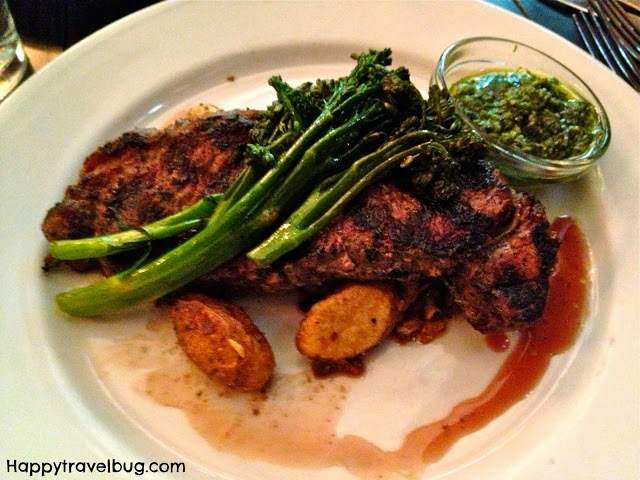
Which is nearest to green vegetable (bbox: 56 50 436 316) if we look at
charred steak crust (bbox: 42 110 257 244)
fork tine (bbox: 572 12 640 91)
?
charred steak crust (bbox: 42 110 257 244)

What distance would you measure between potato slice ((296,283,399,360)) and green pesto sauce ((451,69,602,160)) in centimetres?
111

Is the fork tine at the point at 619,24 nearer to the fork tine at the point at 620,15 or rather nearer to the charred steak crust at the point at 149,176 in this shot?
the fork tine at the point at 620,15

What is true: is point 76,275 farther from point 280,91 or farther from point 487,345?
point 487,345

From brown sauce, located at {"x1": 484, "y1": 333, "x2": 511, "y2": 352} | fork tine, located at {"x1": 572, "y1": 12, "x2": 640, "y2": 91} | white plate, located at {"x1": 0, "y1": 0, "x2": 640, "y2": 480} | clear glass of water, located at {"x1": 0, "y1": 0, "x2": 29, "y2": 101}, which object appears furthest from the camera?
fork tine, located at {"x1": 572, "y1": 12, "x2": 640, "y2": 91}

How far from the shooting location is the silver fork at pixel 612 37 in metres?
3.42

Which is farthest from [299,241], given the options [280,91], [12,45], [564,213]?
[12,45]

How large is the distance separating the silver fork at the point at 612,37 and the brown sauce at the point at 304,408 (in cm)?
183

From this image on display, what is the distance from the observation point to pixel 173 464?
2.16 m

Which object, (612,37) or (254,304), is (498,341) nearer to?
(254,304)

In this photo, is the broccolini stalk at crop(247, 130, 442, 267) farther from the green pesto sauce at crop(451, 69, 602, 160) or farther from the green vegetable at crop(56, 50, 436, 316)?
the green pesto sauce at crop(451, 69, 602, 160)

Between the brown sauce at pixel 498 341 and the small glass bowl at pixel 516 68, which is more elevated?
the small glass bowl at pixel 516 68

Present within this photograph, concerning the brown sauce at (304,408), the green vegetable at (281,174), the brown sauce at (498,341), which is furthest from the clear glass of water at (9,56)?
the brown sauce at (498,341)

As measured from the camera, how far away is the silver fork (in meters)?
3.42

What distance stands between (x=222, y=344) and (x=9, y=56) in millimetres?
2364
